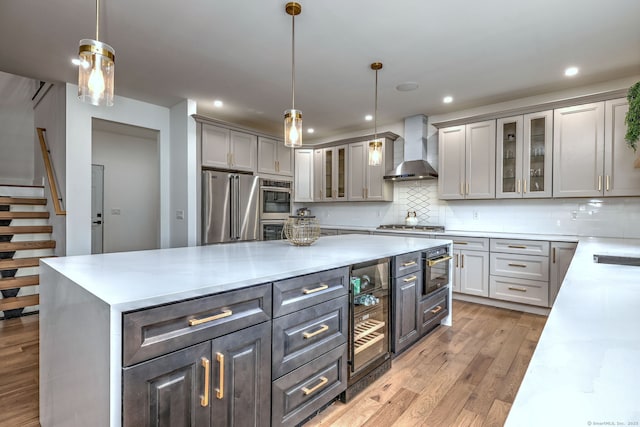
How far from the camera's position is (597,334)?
725 mm

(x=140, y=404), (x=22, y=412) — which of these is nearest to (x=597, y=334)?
(x=140, y=404)

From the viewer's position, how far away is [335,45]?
273cm

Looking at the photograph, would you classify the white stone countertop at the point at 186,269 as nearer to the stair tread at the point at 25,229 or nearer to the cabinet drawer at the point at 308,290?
the cabinet drawer at the point at 308,290

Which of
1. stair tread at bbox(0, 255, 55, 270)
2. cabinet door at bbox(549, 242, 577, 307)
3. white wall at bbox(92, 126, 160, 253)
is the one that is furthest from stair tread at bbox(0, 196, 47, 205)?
cabinet door at bbox(549, 242, 577, 307)

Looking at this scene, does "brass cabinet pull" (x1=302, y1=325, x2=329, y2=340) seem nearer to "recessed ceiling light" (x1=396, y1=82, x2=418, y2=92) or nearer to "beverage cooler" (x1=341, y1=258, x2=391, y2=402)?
"beverage cooler" (x1=341, y1=258, x2=391, y2=402)

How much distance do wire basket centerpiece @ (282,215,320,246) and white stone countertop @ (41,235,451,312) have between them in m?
0.11

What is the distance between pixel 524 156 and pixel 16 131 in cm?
822

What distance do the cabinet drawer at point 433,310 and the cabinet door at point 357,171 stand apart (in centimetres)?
241

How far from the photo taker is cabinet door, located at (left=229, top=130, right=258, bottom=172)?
4531 millimetres

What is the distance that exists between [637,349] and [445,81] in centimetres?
337

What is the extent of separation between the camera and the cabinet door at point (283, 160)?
17.0 ft

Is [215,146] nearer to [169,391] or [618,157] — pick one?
[169,391]

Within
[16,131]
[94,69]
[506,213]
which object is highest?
[16,131]

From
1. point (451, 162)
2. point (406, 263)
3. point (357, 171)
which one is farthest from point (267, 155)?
point (406, 263)
